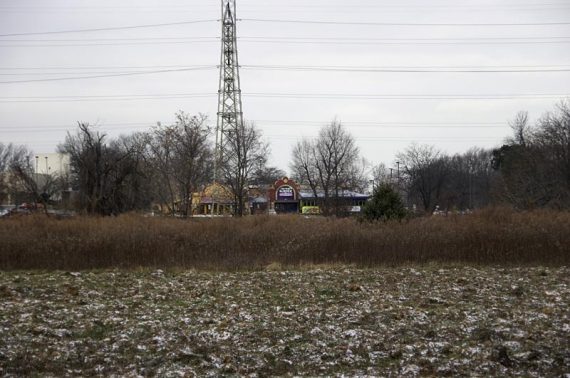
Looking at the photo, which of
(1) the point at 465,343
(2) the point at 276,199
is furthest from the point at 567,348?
(2) the point at 276,199

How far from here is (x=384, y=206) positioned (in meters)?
20.9

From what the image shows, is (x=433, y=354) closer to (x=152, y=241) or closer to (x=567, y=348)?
(x=567, y=348)

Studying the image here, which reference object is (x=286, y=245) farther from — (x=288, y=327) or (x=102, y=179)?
(x=102, y=179)

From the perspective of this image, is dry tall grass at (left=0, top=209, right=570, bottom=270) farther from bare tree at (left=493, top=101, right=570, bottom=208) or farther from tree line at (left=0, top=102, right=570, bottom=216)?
bare tree at (left=493, top=101, right=570, bottom=208)

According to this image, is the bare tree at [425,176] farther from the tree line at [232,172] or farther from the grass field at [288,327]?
the grass field at [288,327]

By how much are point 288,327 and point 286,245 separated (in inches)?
398

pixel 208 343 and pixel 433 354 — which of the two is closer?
pixel 433 354

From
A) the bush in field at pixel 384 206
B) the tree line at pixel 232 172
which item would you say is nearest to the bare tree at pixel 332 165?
the tree line at pixel 232 172

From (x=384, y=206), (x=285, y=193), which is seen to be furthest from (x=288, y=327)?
(x=285, y=193)

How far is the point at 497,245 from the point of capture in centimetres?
1778

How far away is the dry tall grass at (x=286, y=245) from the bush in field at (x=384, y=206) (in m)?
1.70

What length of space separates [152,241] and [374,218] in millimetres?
7986

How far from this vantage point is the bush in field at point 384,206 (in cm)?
2080

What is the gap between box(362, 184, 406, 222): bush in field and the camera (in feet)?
68.2
